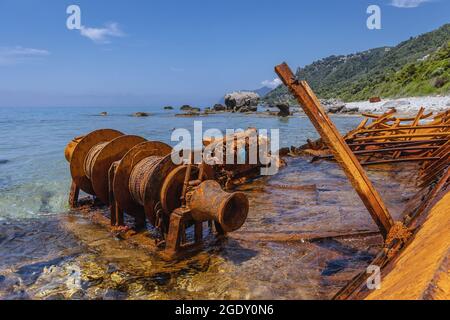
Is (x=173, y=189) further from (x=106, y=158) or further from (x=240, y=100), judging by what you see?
(x=240, y=100)

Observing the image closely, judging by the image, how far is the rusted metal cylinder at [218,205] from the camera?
417 centimetres

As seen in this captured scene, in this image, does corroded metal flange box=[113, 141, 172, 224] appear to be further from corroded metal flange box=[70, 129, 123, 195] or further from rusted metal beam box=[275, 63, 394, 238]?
rusted metal beam box=[275, 63, 394, 238]

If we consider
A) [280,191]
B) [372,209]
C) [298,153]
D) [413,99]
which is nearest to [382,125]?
[298,153]

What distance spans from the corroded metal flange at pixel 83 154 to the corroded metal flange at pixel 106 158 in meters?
1.00

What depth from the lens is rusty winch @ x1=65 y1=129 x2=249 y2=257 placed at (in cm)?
436

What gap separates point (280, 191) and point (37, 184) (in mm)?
8051

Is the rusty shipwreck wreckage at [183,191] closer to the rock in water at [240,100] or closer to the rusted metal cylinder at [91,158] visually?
the rusted metal cylinder at [91,158]

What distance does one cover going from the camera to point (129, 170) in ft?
18.1

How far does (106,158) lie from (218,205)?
289cm

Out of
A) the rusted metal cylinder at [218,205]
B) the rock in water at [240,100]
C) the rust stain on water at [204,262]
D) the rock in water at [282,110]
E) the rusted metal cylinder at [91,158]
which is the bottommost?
the rust stain on water at [204,262]

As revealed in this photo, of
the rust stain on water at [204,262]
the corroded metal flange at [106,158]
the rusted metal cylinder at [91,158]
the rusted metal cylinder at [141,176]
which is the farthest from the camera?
the rusted metal cylinder at [91,158]

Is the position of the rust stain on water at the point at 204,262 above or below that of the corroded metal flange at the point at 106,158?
below

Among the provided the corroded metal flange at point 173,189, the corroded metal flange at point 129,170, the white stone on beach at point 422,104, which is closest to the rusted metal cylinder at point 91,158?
the corroded metal flange at point 129,170
